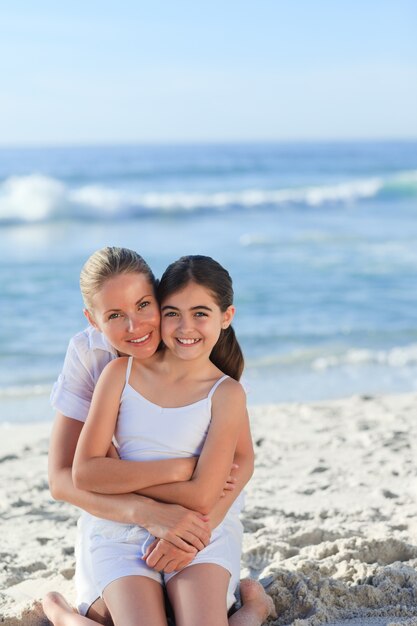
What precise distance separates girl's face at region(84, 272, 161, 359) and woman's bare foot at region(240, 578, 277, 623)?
892 mm

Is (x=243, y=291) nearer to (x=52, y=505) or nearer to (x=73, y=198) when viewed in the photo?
(x=52, y=505)

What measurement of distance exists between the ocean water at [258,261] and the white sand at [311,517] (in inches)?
29.8

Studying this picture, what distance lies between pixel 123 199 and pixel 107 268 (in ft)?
63.4

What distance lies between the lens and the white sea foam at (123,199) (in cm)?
1991

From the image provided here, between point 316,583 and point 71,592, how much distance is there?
950mm

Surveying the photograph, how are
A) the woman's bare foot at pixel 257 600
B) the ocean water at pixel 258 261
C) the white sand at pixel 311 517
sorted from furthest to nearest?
1. the ocean water at pixel 258 261
2. the white sand at pixel 311 517
3. the woman's bare foot at pixel 257 600

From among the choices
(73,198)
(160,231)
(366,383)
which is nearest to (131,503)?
(366,383)

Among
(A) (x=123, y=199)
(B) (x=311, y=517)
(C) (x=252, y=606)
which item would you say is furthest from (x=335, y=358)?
(A) (x=123, y=199)

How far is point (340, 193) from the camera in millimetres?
25500

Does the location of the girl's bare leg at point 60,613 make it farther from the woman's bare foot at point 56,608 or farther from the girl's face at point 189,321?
the girl's face at point 189,321

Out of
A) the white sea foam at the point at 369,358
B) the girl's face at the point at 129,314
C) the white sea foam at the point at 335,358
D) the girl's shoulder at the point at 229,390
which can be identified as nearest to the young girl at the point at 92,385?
the girl's face at the point at 129,314

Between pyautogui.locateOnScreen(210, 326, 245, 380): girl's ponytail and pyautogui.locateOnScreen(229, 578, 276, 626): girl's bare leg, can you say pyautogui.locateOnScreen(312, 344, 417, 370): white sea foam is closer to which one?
pyautogui.locateOnScreen(210, 326, 245, 380): girl's ponytail

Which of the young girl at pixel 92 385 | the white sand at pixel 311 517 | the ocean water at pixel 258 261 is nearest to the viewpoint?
the young girl at pixel 92 385

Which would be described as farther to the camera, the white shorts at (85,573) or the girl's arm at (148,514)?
the white shorts at (85,573)
